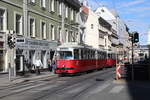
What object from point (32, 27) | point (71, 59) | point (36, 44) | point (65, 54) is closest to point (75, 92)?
point (71, 59)

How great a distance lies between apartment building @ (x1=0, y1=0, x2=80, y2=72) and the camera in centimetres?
2692

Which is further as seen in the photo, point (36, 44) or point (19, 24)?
point (36, 44)

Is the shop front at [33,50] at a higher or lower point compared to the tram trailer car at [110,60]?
higher

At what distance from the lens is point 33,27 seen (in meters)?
33.0

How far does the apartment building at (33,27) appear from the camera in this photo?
26.9 meters

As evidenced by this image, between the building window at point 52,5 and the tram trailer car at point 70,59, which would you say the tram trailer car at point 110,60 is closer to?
the building window at point 52,5

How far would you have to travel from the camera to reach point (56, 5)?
40.3 meters

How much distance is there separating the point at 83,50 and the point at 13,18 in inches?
283

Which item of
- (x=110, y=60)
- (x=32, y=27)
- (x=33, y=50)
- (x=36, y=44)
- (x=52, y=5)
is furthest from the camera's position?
(x=110, y=60)

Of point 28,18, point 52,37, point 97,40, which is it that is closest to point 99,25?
point 97,40

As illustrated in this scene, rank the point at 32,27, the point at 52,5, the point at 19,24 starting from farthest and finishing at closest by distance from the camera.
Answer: the point at 52,5
the point at 32,27
the point at 19,24

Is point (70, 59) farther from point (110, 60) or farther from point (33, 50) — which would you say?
point (110, 60)

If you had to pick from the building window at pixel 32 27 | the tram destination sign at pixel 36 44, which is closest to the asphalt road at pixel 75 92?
the tram destination sign at pixel 36 44

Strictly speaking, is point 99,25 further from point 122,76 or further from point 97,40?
point 122,76
